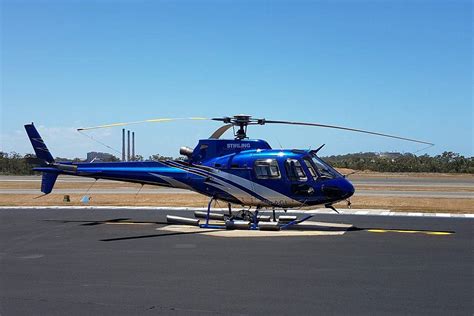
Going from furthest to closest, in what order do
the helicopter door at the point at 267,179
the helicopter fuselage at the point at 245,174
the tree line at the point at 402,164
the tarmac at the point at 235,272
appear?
the tree line at the point at 402,164 → the helicopter door at the point at 267,179 → the helicopter fuselage at the point at 245,174 → the tarmac at the point at 235,272

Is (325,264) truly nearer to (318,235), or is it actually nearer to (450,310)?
(450,310)

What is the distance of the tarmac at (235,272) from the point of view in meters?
7.82

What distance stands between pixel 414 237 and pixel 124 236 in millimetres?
8371

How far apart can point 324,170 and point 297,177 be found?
0.89m

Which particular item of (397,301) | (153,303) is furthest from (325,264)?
(153,303)

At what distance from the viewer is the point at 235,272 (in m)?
10.2

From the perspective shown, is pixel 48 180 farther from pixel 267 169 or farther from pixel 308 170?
pixel 308 170

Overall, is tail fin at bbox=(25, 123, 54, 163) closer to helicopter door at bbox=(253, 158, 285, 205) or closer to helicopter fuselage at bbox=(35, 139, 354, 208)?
helicopter fuselage at bbox=(35, 139, 354, 208)

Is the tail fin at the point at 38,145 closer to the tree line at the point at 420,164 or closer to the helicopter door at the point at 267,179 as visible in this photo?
the helicopter door at the point at 267,179

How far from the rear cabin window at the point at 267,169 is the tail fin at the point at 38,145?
27.8 feet

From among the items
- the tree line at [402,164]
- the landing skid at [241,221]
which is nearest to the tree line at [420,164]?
the tree line at [402,164]

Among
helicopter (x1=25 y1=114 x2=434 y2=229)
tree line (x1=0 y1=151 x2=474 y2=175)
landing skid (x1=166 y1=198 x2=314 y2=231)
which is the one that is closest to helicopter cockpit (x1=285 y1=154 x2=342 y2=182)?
helicopter (x1=25 y1=114 x2=434 y2=229)

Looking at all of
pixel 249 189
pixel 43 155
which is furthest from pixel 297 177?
pixel 43 155

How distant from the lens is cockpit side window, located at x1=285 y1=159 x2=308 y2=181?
16.9m
